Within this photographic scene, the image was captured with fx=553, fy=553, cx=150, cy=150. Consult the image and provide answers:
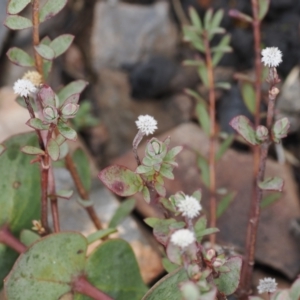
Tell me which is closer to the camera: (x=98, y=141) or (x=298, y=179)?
(x=298, y=179)

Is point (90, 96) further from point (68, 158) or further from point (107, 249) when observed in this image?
point (107, 249)

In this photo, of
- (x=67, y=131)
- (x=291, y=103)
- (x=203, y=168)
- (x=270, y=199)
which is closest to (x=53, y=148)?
(x=67, y=131)

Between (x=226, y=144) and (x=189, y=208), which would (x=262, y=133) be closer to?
(x=189, y=208)

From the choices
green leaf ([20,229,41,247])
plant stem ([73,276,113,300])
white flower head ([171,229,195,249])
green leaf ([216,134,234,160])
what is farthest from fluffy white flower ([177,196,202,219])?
green leaf ([216,134,234,160])

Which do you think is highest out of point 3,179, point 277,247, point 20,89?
point 20,89

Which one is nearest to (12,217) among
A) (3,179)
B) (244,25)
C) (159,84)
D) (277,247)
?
(3,179)

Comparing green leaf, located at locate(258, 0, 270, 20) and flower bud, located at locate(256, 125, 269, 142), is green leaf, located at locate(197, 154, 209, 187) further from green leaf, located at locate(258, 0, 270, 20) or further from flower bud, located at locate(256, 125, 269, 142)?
flower bud, located at locate(256, 125, 269, 142)

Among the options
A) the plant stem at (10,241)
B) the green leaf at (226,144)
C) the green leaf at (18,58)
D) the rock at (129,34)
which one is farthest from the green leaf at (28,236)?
the rock at (129,34)
